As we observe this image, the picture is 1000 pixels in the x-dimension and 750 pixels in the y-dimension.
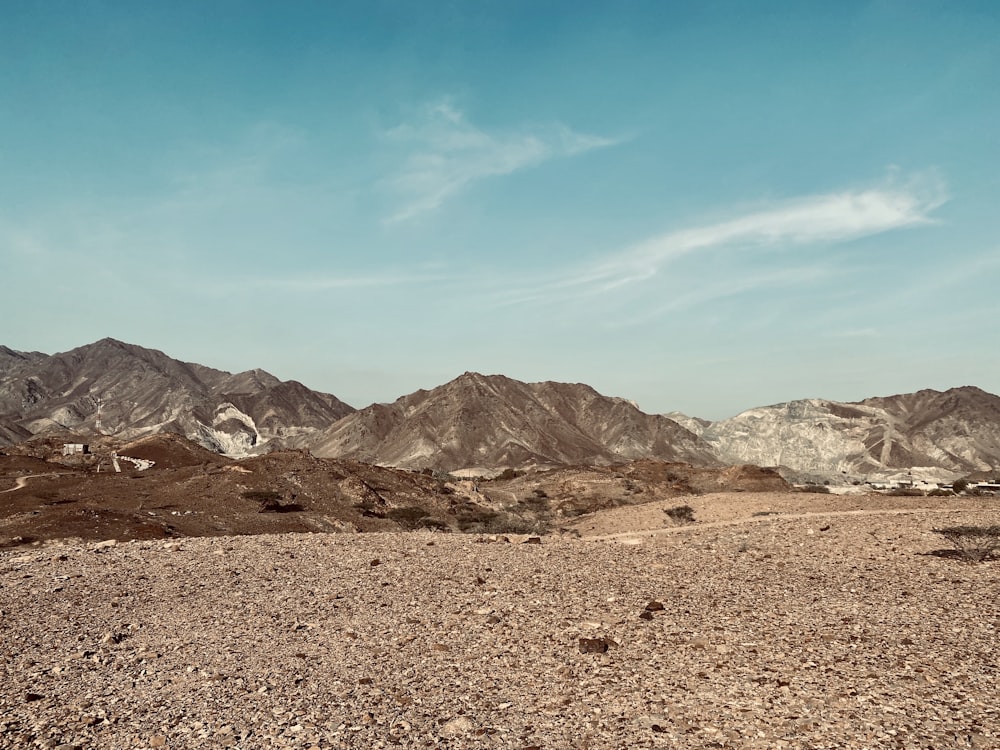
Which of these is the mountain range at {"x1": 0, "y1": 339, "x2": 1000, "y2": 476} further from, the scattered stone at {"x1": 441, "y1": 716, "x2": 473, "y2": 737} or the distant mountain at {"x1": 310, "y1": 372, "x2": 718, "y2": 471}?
the scattered stone at {"x1": 441, "y1": 716, "x2": 473, "y2": 737}

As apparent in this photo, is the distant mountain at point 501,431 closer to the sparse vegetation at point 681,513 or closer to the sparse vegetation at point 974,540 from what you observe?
the sparse vegetation at point 681,513

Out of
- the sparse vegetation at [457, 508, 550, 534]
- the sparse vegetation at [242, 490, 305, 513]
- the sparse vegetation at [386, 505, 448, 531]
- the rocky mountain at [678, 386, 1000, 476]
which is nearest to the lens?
the sparse vegetation at [457, 508, 550, 534]

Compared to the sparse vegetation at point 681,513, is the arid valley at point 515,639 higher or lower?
higher

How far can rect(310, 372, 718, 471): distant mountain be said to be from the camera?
159 m

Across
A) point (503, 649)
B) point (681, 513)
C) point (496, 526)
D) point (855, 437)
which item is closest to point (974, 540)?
point (503, 649)

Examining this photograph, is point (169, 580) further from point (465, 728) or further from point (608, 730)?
point (608, 730)

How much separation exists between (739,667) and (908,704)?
2181 millimetres

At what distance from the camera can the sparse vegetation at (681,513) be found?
3191 centimetres

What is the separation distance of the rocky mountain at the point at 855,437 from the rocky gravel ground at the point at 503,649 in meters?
171

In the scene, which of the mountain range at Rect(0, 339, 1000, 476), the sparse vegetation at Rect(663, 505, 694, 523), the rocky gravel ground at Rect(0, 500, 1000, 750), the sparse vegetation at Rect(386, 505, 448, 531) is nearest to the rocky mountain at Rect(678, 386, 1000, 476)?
the mountain range at Rect(0, 339, 1000, 476)

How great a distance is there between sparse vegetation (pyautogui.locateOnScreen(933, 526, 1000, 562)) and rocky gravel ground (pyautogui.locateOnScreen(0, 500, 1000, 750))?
615 mm

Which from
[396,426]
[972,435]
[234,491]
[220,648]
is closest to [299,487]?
[234,491]

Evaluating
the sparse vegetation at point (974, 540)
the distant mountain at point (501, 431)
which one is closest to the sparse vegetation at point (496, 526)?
the sparse vegetation at point (974, 540)

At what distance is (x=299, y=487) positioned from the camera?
4759cm
